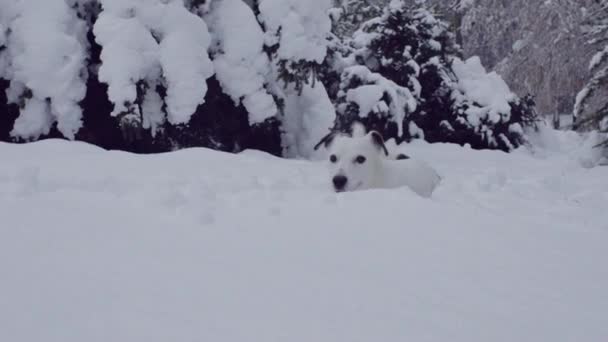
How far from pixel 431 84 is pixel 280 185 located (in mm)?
7944

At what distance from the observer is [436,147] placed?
10.3 m

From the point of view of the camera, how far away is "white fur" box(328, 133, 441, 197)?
4945 mm

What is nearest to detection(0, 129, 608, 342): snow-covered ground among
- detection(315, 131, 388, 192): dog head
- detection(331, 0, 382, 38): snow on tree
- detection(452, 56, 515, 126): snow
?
detection(315, 131, 388, 192): dog head

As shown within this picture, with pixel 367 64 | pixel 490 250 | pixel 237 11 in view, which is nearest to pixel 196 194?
pixel 490 250

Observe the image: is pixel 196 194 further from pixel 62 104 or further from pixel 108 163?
pixel 62 104

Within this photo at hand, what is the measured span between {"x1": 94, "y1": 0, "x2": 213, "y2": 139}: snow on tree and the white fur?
2427 millimetres

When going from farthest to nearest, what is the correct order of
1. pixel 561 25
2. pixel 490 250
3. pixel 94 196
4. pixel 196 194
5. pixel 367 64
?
1. pixel 561 25
2. pixel 367 64
3. pixel 196 194
4. pixel 94 196
5. pixel 490 250

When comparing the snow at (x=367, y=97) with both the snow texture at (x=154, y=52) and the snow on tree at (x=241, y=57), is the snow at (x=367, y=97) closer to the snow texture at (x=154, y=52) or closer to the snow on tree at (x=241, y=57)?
the snow on tree at (x=241, y=57)

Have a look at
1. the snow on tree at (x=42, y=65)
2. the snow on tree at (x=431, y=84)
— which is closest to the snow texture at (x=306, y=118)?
the snow on tree at (x=431, y=84)

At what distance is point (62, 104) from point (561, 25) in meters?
11.8

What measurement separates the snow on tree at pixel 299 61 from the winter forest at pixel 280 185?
31mm

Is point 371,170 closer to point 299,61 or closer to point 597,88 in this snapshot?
point 299,61

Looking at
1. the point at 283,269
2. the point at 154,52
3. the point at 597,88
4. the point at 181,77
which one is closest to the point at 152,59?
the point at 154,52

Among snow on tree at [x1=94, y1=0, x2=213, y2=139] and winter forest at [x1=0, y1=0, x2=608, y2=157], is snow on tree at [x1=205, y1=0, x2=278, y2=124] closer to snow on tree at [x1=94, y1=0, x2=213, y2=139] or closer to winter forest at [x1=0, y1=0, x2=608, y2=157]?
winter forest at [x1=0, y1=0, x2=608, y2=157]
